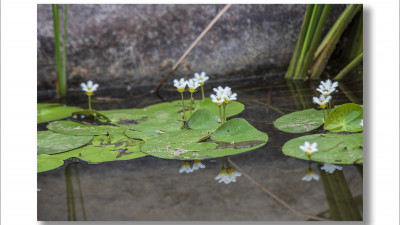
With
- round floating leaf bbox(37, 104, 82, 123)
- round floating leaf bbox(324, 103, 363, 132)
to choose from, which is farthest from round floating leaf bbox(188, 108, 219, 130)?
round floating leaf bbox(37, 104, 82, 123)

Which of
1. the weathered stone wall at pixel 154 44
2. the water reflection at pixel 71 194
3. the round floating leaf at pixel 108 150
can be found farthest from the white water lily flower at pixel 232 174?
the weathered stone wall at pixel 154 44

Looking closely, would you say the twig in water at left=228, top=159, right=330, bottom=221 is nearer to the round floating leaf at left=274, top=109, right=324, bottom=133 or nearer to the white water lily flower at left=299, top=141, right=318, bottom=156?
the white water lily flower at left=299, top=141, right=318, bottom=156

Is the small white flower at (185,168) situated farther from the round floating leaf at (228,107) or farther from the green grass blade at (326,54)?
the green grass blade at (326,54)

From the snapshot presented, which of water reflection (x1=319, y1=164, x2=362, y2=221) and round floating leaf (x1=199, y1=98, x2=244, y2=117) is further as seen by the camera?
round floating leaf (x1=199, y1=98, x2=244, y2=117)

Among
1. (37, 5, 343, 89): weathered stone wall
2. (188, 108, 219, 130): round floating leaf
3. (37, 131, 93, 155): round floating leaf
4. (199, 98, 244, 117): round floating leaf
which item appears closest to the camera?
(37, 131, 93, 155): round floating leaf

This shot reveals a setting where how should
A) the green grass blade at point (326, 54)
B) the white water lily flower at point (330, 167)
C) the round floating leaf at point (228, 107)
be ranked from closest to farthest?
the white water lily flower at point (330, 167), the round floating leaf at point (228, 107), the green grass blade at point (326, 54)

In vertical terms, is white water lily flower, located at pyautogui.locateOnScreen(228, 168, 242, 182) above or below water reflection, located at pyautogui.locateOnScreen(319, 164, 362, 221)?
above

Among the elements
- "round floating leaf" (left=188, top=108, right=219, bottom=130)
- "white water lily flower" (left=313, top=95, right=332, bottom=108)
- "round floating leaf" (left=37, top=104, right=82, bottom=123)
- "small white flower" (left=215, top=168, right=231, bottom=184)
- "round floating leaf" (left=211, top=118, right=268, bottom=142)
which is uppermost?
"white water lily flower" (left=313, top=95, right=332, bottom=108)

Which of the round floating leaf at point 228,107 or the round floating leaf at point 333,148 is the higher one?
the round floating leaf at point 228,107

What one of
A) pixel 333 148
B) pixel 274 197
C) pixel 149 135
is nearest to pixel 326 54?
pixel 333 148
